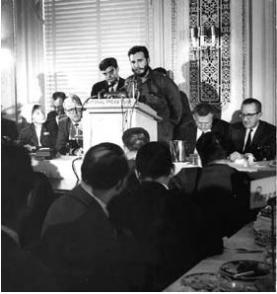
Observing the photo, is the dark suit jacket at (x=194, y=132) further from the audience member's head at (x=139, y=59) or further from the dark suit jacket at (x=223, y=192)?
the audience member's head at (x=139, y=59)

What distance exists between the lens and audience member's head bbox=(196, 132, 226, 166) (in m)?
2.25

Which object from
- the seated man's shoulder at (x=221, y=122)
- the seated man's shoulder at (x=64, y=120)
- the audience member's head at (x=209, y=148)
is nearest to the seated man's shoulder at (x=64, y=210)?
the seated man's shoulder at (x=64, y=120)

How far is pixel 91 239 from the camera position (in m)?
2.09

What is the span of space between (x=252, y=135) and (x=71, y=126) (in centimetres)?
85

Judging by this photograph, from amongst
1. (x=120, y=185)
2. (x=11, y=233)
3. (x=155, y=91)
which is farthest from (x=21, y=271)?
(x=155, y=91)

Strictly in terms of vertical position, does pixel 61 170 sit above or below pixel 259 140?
below

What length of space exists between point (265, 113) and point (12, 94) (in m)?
1.22

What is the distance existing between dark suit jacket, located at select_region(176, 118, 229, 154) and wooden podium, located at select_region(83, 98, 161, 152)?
13 centimetres

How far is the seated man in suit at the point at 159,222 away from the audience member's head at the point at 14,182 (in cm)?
48

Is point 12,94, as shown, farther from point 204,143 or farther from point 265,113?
point 265,113

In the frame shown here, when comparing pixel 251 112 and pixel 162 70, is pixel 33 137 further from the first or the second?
pixel 251 112

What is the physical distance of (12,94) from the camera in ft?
7.82

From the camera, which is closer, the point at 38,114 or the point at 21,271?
the point at 21,271

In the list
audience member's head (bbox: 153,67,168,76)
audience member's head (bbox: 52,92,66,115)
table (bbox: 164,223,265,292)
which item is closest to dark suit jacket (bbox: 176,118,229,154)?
audience member's head (bbox: 153,67,168,76)
